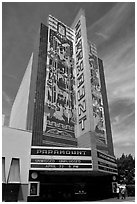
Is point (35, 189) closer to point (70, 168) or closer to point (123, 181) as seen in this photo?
point (70, 168)

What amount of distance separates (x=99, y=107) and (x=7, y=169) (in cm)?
2211

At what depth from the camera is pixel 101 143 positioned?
114ft

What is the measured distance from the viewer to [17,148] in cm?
2470

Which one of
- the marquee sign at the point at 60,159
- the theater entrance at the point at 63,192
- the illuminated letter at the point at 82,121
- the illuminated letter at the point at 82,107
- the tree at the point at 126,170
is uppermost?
the illuminated letter at the point at 82,107

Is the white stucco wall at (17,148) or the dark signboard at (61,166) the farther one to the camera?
the white stucco wall at (17,148)

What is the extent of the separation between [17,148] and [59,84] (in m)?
14.5

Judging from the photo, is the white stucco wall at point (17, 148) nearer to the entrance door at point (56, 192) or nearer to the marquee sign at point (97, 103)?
the entrance door at point (56, 192)

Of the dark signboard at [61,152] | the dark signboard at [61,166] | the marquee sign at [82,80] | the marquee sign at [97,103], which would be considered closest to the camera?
the dark signboard at [61,166]

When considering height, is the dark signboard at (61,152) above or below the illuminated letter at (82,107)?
below

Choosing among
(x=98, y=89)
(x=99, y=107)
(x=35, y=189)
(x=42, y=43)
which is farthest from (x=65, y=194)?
(x=42, y=43)

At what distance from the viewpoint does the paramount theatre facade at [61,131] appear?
23.7 meters

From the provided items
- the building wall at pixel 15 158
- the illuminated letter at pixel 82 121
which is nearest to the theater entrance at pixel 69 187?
the building wall at pixel 15 158

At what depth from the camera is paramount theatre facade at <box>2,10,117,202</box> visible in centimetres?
2370

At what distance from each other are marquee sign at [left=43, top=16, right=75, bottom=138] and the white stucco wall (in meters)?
4.06
